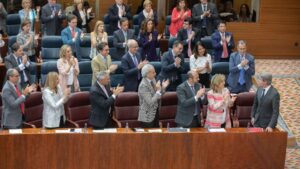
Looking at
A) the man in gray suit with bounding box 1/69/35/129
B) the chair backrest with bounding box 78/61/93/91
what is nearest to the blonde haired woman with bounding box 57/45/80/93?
the chair backrest with bounding box 78/61/93/91

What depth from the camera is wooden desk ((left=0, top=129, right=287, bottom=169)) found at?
8570mm

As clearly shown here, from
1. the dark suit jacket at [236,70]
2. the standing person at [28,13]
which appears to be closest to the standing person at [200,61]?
the dark suit jacket at [236,70]

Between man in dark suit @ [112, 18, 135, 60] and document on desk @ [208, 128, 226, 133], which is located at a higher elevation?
man in dark suit @ [112, 18, 135, 60]

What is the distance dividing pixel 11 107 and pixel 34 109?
0.69 m

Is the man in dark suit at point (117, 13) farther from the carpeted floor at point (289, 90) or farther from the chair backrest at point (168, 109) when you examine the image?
the chair backrest at point (168, 109)

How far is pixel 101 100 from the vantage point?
30.0 feet

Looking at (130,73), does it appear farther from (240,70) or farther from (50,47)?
(50,47)

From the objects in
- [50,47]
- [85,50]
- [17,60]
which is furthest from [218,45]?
[17,60]

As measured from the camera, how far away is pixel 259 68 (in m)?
14.1

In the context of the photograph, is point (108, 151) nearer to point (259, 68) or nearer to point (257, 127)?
point (257, 127)

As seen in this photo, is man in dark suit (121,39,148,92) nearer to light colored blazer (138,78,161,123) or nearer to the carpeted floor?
light colored blazer (138,78,161,123)

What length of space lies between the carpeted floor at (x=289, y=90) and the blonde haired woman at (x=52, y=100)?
10.4 feet

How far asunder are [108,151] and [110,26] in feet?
15.9

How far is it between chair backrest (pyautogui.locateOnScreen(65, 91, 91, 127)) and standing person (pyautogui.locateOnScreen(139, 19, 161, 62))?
7.34 feet
